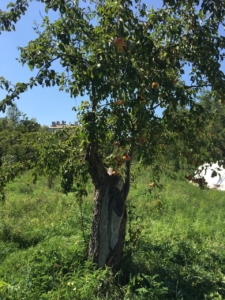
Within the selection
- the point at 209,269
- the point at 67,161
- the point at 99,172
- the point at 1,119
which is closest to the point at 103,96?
the point at 67,161

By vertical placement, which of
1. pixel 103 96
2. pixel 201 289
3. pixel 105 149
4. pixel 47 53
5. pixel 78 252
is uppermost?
pixel 47 53

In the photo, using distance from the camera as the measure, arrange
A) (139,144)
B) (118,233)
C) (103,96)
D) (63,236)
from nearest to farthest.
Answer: (103,96) → (139,144) → (118,233) → (63,236)

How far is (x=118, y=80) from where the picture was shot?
2.51 meters

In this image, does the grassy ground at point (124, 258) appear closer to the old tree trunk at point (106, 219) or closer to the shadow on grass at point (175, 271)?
the shadow on grass at point (175, 271)

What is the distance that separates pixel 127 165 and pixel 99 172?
0.40 meters

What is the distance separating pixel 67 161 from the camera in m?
3.18

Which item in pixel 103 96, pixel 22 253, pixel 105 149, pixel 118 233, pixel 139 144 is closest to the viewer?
pixel 103 96

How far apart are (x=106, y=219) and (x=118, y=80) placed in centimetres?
183

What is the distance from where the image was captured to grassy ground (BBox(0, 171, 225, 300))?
10.9 ft

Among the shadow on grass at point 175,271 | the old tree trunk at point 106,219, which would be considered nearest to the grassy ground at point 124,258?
the shadow on grass at point 175,271

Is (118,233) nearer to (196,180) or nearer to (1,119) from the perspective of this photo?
(196,180)

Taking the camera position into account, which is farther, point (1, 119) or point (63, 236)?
point (1, 119)

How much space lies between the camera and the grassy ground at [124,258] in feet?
10.9

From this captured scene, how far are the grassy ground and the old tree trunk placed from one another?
18cm
